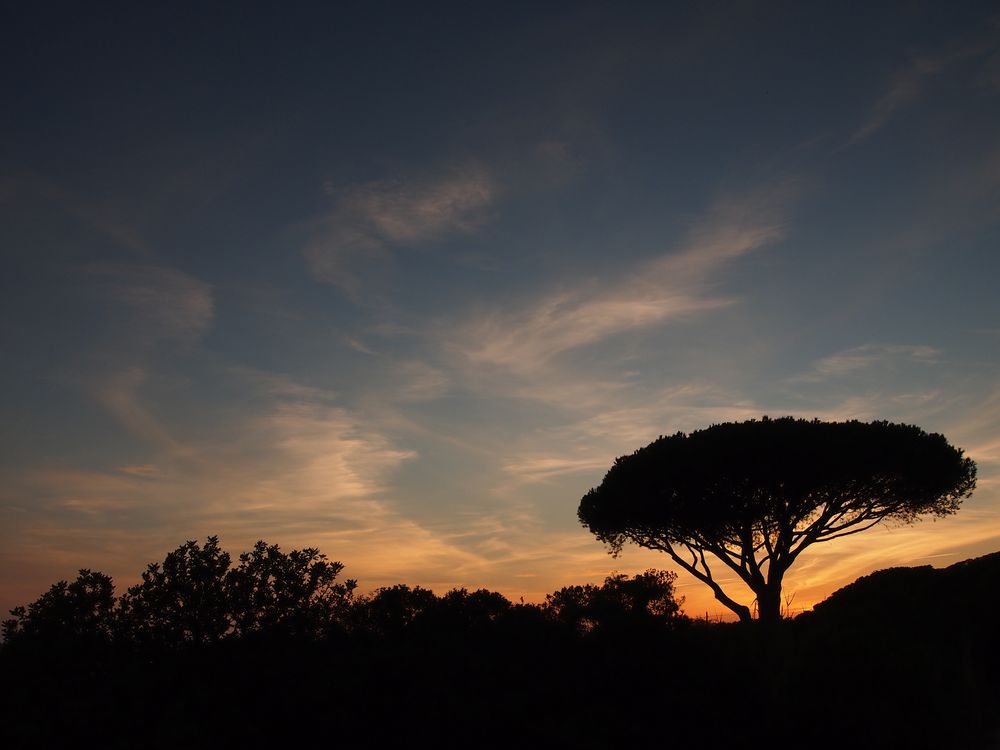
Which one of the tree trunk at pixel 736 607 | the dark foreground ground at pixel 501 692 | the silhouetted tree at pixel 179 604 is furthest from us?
the tree trunk at pixel 736 607

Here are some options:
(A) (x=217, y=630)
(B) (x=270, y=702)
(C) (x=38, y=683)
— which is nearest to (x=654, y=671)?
(B) (x=270, y=702)

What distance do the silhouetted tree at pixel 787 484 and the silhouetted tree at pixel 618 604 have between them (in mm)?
6854

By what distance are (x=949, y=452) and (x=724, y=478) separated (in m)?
11.3

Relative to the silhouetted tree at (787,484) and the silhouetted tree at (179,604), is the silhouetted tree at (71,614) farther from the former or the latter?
the silhouetted tree at (787,484)

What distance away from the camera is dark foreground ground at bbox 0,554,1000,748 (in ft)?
42.3

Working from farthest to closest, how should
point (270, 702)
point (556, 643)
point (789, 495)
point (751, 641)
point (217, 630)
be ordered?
1. point (789, 495)
2. point (751, 641)
3. point (556, 643)
4. point (217, 630)
5. point (270, 702)

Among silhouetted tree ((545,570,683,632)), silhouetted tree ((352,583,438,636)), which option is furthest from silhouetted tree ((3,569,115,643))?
silhouetted tree ((545,570,683,632))

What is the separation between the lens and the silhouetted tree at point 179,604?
15680 mm

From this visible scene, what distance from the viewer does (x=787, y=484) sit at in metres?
31.8

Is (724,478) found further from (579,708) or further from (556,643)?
(579,708)

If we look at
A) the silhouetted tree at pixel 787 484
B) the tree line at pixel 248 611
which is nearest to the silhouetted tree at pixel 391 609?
the tree line at pixel 248 611

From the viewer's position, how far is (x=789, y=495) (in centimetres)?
3203

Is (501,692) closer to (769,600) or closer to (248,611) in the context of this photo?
(248,611)

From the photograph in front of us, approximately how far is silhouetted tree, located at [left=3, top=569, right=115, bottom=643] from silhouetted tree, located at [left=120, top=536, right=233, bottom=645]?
0.45 meters
